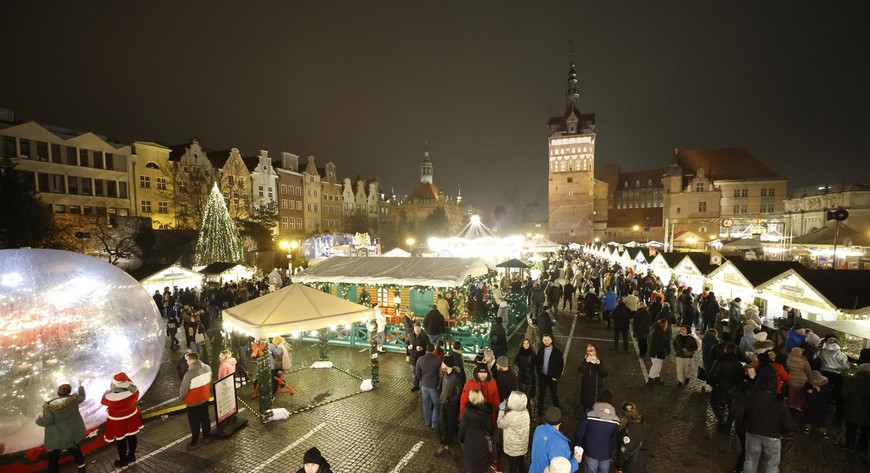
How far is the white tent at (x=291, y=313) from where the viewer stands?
7.80 m

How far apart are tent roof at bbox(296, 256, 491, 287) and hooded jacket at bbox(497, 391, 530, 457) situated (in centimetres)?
738

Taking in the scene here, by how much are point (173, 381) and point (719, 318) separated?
17.8 m

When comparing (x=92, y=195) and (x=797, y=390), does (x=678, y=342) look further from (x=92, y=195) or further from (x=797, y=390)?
(x=92, y=195)

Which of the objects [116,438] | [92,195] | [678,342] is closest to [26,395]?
[116,438]

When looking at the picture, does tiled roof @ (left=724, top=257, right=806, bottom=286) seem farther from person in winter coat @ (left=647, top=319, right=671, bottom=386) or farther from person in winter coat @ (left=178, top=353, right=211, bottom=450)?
person in winter coat @ (left=178, top=353, right=211, bottom=450)

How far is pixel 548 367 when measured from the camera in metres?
7.55

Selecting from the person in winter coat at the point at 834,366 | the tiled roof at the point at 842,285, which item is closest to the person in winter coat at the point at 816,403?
the person in winter coat at the point at 834,366

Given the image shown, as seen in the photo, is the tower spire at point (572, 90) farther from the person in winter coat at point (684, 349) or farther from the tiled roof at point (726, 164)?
the person in winter coat at point (684, 349)

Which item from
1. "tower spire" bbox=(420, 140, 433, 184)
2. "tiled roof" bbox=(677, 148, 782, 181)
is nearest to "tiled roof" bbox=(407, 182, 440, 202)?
"tower spire" bbox=(420, 140, 433, 184)

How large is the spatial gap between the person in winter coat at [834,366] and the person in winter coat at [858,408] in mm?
1153

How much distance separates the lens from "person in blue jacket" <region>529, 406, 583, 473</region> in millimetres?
4105

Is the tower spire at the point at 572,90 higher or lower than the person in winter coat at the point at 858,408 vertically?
higher

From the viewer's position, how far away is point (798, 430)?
278 inches

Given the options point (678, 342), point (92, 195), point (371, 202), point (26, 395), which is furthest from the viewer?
point (371, 202)
